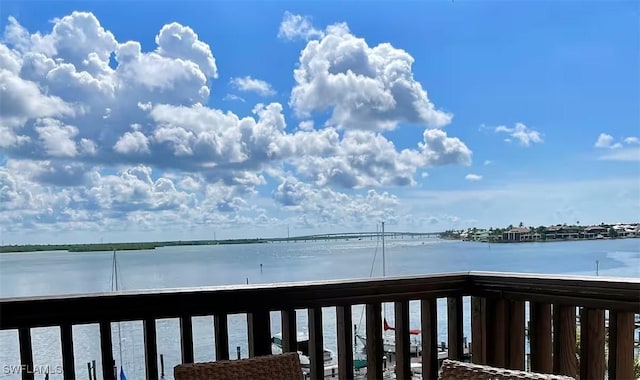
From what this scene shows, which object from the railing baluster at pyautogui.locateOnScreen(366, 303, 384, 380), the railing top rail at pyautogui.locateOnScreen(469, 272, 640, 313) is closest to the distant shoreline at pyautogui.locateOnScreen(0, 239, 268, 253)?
the railing baluster at pyautogui.locateOnScreen(366, 303, 384, 380)

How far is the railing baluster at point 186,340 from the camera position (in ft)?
6.70

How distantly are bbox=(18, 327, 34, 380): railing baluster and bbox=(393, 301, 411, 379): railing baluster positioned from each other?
1.55 metres

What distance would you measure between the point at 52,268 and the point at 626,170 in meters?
9.12

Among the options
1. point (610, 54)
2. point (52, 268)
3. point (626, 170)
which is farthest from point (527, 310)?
point (626, 170)

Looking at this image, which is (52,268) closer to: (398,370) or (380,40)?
(398,370)

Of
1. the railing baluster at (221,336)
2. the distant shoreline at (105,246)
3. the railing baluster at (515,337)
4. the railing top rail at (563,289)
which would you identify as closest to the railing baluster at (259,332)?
the railing baluster at (221,336)

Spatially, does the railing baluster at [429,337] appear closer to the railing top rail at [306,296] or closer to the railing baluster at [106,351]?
the railing top rail at [306,296]

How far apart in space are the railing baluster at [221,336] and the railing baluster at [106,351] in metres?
0.42

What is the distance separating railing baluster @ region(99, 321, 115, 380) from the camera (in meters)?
1.94

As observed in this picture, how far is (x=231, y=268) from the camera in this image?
6.33m

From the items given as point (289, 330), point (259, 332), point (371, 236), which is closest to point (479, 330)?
point (289, 330)

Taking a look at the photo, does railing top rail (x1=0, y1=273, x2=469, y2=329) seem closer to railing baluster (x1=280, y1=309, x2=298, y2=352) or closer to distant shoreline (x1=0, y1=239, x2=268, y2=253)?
railing baluster (x1=280, y1=309, x2=298, y2=352)

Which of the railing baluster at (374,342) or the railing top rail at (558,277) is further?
the railing baluster at (374,342)

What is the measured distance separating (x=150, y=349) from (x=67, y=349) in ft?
1.02
